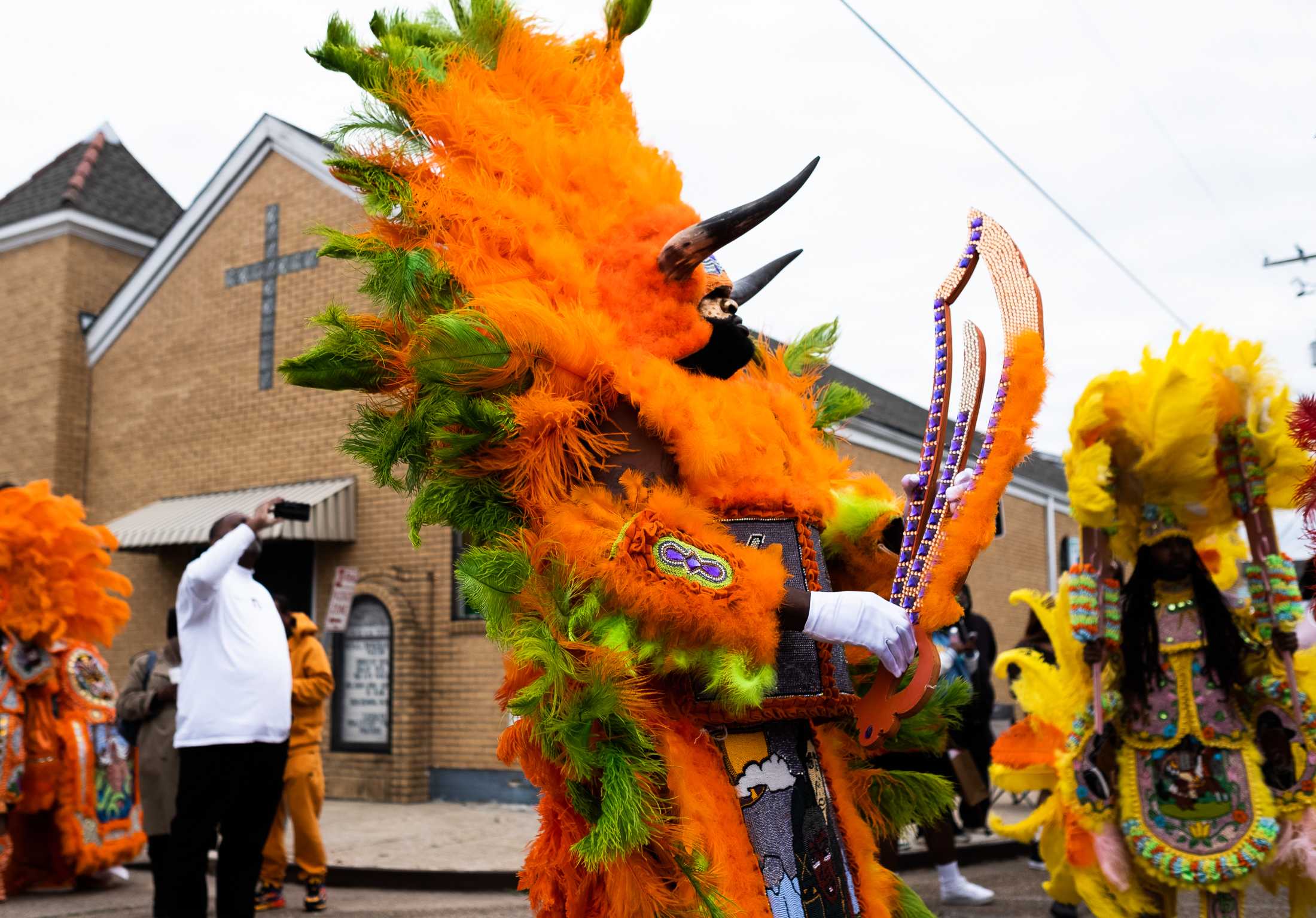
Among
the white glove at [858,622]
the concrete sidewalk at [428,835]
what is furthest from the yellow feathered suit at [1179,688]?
the concrete sidewalk at [428,835]

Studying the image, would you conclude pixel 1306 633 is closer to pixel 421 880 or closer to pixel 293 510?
pixel 293 510

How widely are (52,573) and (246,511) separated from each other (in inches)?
132

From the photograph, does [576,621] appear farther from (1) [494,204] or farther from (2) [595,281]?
(1) [494,204]

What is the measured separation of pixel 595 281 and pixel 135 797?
264 inches

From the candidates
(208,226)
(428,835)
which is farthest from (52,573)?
(208,226)

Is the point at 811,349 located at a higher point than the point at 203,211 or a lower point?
lower

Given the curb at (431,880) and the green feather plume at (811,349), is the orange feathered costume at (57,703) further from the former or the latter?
the green feather plume at (811,349)

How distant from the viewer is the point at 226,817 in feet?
16.4

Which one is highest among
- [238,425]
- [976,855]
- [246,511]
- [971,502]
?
[238,425]

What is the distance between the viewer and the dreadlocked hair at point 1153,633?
184 inches

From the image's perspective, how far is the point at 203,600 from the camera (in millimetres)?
4906

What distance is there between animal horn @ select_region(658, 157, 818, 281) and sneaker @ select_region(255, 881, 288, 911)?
5.25m

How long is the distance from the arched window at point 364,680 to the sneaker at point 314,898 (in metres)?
4.52

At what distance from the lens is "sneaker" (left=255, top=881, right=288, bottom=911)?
261 inches
